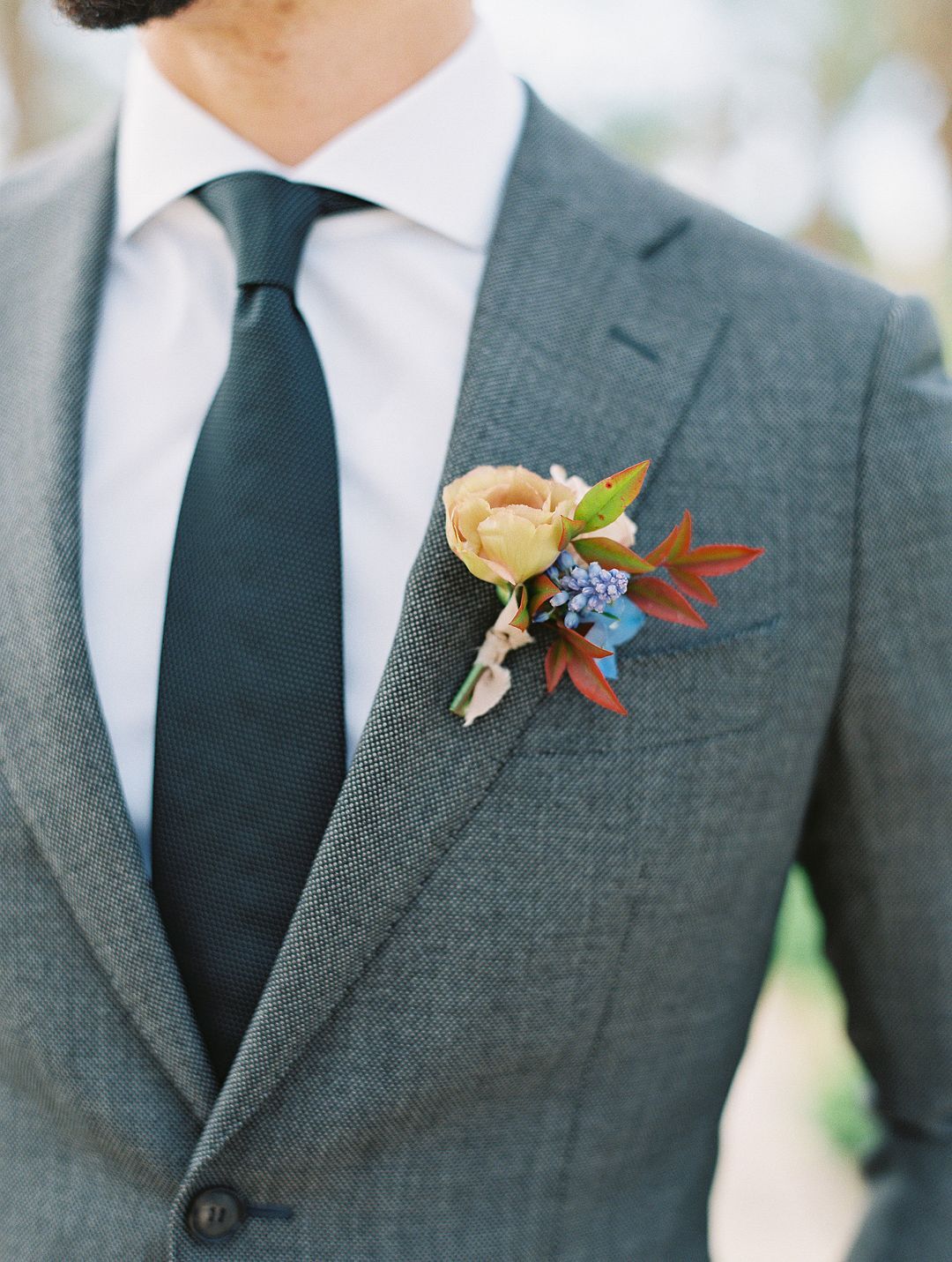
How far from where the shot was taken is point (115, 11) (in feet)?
3.83

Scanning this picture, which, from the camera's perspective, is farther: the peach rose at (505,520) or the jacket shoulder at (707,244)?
the jacket shoulder at (707,244)

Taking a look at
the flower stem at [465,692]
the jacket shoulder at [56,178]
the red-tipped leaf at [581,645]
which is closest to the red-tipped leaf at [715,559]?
the red-tipped leaf at [581,645]

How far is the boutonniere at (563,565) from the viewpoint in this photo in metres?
1.03

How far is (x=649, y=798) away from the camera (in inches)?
46.0

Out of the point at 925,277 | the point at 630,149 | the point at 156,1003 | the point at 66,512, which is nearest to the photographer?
the point at 156,1003

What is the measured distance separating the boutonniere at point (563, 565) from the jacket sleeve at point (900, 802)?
0.28 m

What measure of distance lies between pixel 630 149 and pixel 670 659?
12314 millimetres

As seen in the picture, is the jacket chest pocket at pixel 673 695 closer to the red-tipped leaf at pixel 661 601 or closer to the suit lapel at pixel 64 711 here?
the red-tipped leaf at pixel 661 601

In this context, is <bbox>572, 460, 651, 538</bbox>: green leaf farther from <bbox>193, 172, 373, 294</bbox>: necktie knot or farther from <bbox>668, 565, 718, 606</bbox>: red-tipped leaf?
<bbox>193, 172, 373, 294</bbox>: necktie knot

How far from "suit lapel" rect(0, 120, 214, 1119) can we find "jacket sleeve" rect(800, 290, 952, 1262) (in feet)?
2.65

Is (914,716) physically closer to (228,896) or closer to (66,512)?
(228,896)

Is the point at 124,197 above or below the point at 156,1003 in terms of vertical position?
above

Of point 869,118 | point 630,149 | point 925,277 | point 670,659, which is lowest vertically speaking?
point 630,149

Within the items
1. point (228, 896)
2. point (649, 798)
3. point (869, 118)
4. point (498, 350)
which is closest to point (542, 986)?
point (649, 798)
